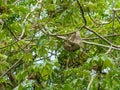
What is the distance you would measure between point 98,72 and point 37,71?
411 mm

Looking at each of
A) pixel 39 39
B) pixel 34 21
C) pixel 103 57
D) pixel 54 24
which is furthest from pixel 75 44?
pixel 54 24

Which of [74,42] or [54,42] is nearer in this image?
[74,42]

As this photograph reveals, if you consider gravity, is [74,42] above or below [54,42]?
above

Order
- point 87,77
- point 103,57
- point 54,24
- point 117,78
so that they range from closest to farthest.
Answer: point 103,57 → point 117,78 → point 87,77 → point 54,24

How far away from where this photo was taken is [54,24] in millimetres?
3338

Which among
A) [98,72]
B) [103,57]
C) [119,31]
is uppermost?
[103,57]

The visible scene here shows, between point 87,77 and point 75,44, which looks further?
point 87,77

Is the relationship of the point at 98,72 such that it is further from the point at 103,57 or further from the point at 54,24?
the point at 54,24

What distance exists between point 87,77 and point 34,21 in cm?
58

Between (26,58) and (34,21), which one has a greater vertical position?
(34,21)

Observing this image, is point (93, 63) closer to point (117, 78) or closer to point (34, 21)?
point (117, 78)

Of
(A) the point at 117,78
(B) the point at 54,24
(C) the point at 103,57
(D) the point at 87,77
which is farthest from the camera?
(B) the point at 54,24

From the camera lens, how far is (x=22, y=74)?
8.29 ft

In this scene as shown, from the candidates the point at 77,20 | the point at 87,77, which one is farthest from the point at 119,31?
the point at 87,77
